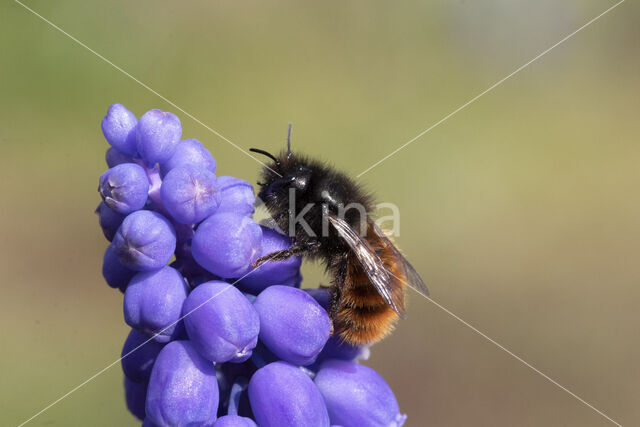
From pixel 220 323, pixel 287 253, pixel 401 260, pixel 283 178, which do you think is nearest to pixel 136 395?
pixel 220 323

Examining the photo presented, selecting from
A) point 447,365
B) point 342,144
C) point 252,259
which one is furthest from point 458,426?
point 252,259

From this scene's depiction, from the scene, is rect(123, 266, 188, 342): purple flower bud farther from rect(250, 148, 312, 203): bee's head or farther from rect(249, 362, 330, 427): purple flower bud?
rect(250, 148, 312, 203): bee's head

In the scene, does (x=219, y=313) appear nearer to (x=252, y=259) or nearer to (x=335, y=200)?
(x=252, y=259)

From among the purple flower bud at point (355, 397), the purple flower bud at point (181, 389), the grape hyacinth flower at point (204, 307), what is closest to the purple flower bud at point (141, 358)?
the grape hyacinth flower at point (204, 307)

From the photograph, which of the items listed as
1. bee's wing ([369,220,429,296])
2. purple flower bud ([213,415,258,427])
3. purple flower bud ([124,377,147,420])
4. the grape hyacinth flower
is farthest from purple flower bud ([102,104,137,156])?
bee's wing ([369,220,429,296])

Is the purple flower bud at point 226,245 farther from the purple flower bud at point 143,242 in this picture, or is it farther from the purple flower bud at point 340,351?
the purple flower bud at point 340,351

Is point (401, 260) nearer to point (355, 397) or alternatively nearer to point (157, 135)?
point (355, 397)

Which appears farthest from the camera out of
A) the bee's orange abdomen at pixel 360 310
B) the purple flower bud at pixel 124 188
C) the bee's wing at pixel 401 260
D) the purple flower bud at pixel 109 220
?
the bee's wing at pixel 401 260
